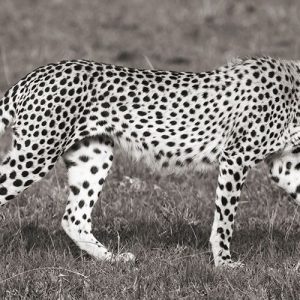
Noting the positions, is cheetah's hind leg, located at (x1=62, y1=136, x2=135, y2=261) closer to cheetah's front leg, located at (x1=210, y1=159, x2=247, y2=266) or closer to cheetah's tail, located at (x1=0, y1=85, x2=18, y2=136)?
cheetah's tail, located at (x1=0, y1=85, x2=18, y2=136)

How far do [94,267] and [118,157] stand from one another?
2214mm

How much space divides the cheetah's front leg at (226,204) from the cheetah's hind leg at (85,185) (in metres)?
0.63

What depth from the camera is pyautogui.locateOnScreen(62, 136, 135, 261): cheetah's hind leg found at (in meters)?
5.44

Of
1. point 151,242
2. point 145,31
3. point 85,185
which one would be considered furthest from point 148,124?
point 145,31

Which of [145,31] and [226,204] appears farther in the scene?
[145,31]

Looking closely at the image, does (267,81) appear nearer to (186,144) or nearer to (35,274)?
(186,144)

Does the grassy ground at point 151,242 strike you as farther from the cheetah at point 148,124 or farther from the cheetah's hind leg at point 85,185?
the cheetah at point 148,124

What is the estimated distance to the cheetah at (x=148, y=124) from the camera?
17.0ft

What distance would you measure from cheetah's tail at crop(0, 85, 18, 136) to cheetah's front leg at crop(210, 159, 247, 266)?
122 centimetres

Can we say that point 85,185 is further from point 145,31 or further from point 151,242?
point 145,31

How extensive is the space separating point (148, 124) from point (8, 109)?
0.79m

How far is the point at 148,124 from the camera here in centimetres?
533

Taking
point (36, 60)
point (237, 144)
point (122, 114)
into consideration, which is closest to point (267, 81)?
point (237, 144)

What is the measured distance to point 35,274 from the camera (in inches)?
186
